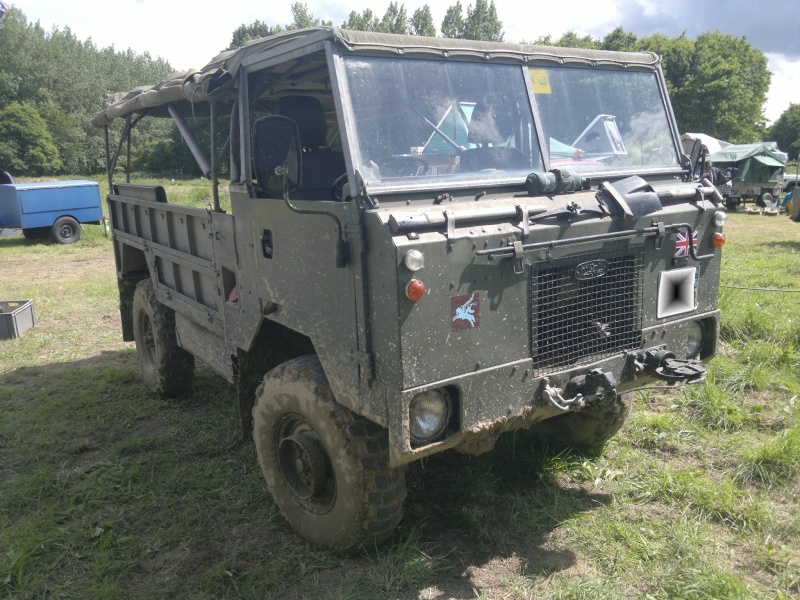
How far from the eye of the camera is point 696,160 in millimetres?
3881

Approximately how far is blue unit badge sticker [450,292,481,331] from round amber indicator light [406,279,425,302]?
193mm

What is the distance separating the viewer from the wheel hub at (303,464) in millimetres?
3215

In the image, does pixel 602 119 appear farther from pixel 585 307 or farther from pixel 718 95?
pixel 718 95

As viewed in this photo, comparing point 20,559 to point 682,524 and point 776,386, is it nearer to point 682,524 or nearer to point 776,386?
point 682,524

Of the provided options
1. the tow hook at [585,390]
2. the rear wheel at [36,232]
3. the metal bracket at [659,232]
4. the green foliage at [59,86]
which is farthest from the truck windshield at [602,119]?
the green foliage at [59,86]

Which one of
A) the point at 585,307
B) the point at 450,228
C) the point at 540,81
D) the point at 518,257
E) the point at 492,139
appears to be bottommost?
the point at 585,307

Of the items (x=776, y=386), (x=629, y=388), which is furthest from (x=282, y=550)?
(x=776, y=386)

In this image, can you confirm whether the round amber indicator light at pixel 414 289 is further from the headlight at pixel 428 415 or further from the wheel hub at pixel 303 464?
the wheel hub at pixel 303 464

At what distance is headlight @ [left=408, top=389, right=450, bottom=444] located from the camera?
2.81 m

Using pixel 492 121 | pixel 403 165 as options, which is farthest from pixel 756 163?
pixel 403 165

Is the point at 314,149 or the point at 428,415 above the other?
the point at 314,149

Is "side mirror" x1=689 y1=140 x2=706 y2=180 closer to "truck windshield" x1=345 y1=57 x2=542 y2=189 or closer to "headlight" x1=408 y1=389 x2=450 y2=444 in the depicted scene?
"truck windshield" x1=345 y1=57 x2=542 y2=189

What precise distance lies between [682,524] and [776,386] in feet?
7.49

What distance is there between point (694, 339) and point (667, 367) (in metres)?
0.52
